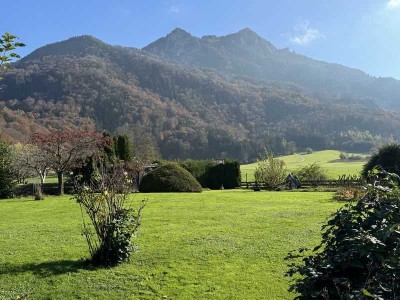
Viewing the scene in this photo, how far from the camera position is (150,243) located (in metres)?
10.2

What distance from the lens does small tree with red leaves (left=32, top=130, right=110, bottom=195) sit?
99.5 ft

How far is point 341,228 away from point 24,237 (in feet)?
Answer: 32.6

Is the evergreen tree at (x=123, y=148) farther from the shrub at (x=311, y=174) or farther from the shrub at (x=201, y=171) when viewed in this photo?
the shrub at (x=311, y=174)

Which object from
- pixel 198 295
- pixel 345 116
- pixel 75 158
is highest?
pixel 345 116

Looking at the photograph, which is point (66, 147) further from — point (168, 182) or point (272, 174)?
point (272, 174)

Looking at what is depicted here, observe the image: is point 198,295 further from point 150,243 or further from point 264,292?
point 150,243

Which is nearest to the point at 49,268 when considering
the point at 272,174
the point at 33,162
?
the point at 272,174

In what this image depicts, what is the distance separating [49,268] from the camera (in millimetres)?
8203

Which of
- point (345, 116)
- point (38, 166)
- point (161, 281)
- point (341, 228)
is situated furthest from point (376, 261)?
point (345, 116)

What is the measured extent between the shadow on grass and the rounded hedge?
71.4ft

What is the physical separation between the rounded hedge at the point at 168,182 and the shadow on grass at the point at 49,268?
71.4 feet

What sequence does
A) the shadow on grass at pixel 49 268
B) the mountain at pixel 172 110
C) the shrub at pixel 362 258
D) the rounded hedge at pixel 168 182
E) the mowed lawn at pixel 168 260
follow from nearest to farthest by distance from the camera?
the shrub at pixel 362 258 → the mowed lawn at pixel 168 260 → the shadow on grass at pixel 49 268 → the rounded hedge at pixel 168 182 → the mountain at pixel 172 110

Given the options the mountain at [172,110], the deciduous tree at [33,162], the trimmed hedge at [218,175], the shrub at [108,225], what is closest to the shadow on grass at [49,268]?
the shrub at [108,225]

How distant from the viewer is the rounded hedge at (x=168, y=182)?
30.5 metres
